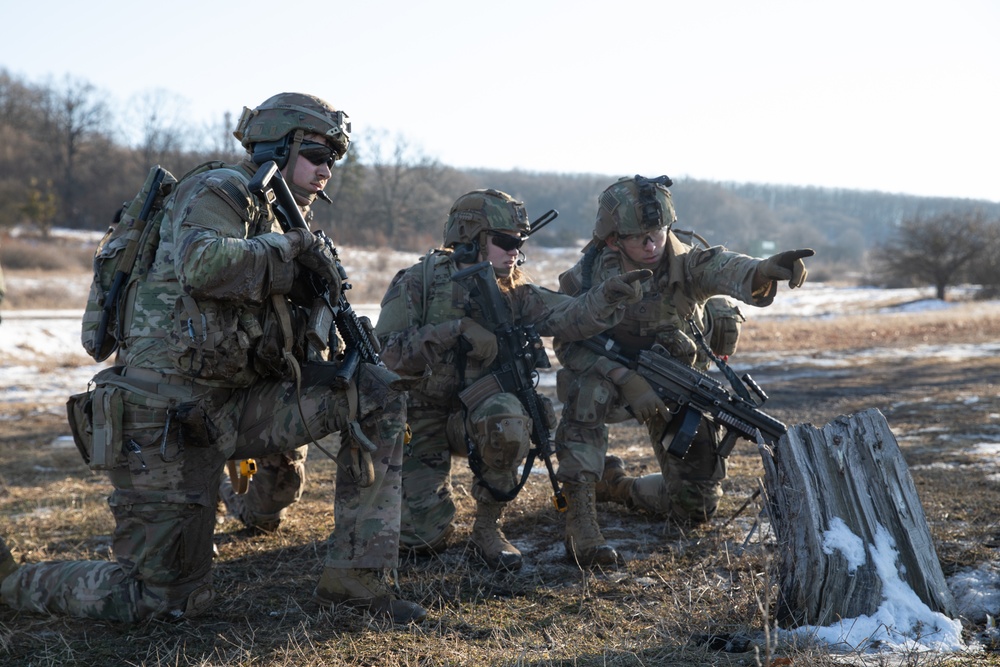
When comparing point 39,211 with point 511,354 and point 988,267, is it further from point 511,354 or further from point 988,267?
point 988,267

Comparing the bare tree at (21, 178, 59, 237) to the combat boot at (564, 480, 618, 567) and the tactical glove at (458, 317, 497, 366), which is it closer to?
the tactical glove at (458, 317, 497, 366)

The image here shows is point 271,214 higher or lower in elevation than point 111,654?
higher

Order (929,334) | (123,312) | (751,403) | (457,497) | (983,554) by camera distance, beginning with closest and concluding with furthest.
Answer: (123,312) → (983,554) → (751,403) → (457,497) → (929,334)

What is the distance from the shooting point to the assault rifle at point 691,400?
497cm

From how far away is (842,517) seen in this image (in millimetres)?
3750

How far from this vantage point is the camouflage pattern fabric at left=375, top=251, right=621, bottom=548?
498 cm

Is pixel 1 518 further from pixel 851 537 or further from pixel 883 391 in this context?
pixel 883 391

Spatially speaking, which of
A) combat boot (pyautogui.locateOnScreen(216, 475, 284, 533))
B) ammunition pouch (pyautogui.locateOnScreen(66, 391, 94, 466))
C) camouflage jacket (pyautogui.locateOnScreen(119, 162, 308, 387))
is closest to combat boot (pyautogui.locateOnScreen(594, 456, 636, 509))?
combat boot (pyautogui.locateOnScreen(216, 475, 284, 533))

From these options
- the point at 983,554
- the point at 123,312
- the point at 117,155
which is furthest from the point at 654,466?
the point at 117,155

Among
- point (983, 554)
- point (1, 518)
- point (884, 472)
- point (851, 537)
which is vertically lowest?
point (1, 518)

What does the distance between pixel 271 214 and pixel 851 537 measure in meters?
3.05

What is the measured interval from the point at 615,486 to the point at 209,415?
9.72ft

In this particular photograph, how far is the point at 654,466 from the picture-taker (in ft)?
22.9

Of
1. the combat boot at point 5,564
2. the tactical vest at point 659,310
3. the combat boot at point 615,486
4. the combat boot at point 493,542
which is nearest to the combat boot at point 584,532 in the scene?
the combat boot at point 493,542
